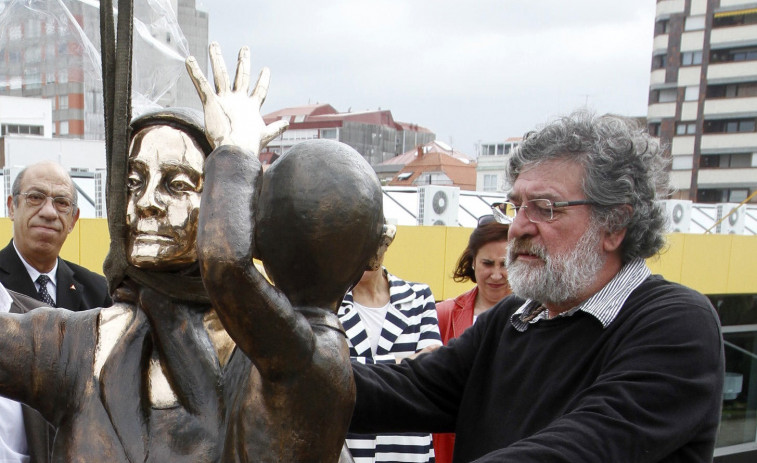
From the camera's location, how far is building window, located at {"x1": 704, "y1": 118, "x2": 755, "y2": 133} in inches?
1467

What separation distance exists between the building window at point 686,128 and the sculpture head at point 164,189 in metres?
41.8

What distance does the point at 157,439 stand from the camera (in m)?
1.43

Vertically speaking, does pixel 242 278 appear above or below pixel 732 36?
below

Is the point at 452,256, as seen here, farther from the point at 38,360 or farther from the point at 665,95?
the point at 665,95

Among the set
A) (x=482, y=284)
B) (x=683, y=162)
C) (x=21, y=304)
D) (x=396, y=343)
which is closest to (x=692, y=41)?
(x=683, y=162)

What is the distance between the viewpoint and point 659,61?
41.2 meters

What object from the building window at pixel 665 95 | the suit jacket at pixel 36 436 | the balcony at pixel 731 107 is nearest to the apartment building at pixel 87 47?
the suit jacket at pixel 36 436

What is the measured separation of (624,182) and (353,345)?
4.61 ft

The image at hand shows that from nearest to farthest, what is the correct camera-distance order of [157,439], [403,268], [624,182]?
1. [157,439]
2. [624,182]
3. [403,268]

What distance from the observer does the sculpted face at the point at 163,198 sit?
1.48 m

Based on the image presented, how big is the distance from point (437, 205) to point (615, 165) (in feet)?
18.6

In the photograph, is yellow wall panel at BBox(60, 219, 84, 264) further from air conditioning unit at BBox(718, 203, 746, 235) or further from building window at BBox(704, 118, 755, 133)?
building window at BBox(704, 118, 755, 133)

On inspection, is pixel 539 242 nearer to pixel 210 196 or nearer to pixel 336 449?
pixel 336 449

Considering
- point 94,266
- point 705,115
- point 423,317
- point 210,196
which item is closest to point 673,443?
point 210,196
